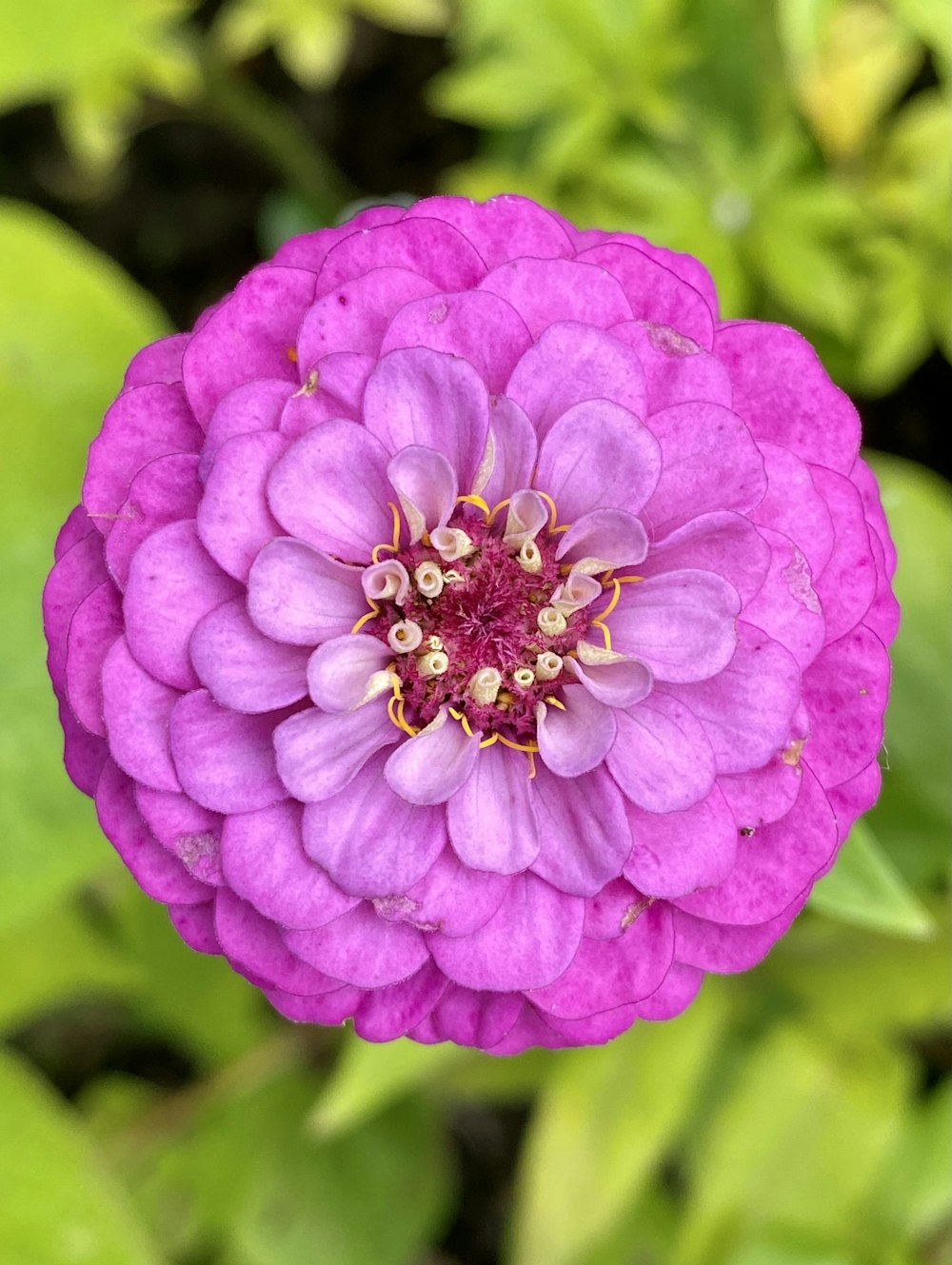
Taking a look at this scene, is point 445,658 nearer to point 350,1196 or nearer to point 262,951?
point 262,951

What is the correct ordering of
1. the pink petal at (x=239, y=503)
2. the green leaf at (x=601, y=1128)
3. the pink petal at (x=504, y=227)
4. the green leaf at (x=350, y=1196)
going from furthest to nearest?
the green leaf at (x=350, y=1196) → the green leaf at (x=601, y=1128) → the pink petal at (x=504, y=227) → the pink petal at (x=239, y=503)

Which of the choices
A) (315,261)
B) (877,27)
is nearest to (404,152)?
(877,27)

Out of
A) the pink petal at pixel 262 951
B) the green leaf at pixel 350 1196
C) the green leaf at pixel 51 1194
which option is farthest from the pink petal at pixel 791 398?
the green leaf at pixel 350 1196

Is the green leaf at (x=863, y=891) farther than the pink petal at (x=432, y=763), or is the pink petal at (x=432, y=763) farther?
the green leaf at (x=863, y=891)

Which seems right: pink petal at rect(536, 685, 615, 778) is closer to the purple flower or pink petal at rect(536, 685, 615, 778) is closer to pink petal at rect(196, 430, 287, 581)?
the purple flower

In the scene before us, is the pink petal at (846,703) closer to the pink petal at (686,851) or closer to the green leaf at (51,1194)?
the pink petal at (686,851)

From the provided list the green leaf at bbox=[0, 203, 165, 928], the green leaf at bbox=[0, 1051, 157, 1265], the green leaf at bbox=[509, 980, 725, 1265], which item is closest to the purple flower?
the green leaf at bbox=[0, 203, 165, 928]
